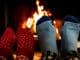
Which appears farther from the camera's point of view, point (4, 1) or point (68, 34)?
point (4, 1)

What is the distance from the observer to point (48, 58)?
3.31ft

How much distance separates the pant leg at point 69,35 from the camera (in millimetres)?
1084

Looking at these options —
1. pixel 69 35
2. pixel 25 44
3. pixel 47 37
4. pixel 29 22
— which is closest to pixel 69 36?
Result: pixel 69 35

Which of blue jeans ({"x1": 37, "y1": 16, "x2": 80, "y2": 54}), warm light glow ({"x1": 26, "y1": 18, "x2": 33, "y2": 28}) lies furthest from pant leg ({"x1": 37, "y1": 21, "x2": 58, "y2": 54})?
warm light glow ({"x1": 26, "y1": 18, "x2": 33, "y2": 28})

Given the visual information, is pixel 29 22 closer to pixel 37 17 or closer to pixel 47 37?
pixel 37 17

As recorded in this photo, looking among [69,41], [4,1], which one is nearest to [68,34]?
[69,41]

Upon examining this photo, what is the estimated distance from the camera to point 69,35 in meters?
1.12

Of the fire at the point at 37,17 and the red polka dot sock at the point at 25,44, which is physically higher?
the fire at the point at 37,17

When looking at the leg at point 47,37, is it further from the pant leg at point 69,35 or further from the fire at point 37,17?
the fire at point 37,17

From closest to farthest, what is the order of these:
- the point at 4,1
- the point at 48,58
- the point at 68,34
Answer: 1. the point at 48,58
2. the point at 68,34
3. the point at 4,1

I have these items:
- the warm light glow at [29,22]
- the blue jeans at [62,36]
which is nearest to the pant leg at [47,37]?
the blue jeans at [62,36]

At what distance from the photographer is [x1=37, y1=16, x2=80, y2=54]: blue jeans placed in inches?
42.8

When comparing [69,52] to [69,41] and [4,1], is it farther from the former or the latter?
[4,1]

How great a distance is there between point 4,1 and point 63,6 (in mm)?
499
